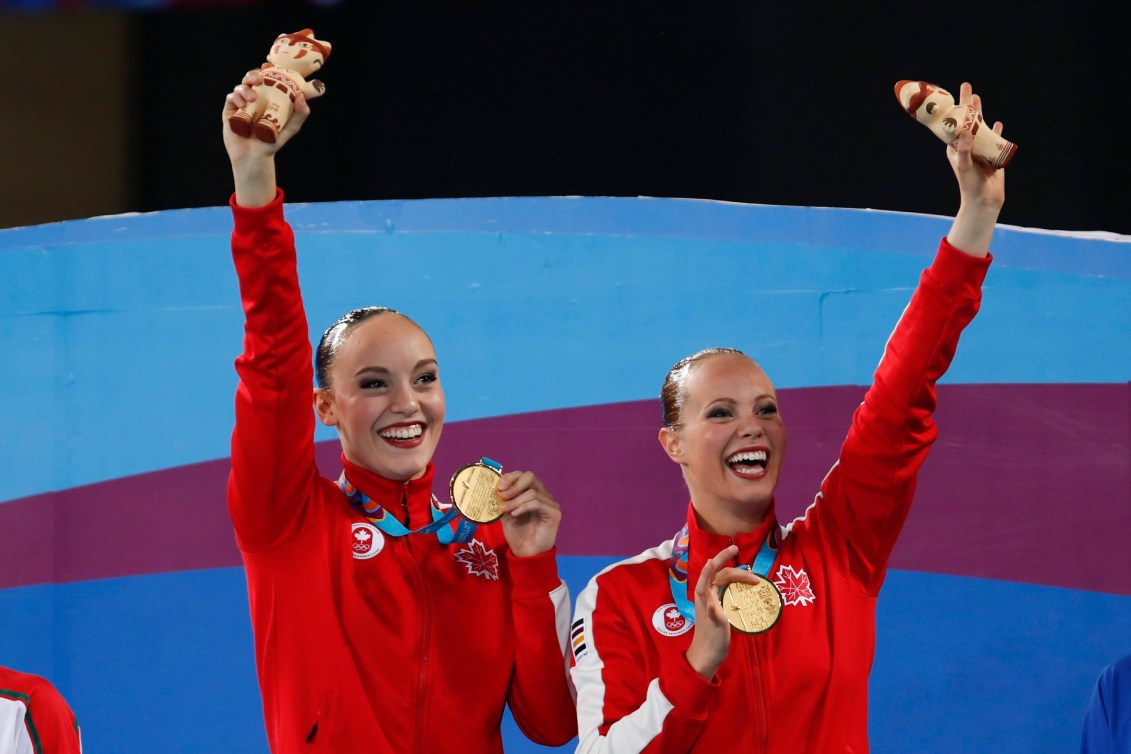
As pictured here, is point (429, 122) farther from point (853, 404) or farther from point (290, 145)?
point (853, 404)

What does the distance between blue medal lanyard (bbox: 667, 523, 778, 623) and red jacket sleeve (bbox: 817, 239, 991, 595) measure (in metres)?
0.13

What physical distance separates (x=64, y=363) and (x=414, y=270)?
103 centimetres

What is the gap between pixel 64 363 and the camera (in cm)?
375

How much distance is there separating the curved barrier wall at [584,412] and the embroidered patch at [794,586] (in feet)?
3.43

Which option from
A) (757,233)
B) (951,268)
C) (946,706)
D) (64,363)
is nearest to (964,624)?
(946,706)

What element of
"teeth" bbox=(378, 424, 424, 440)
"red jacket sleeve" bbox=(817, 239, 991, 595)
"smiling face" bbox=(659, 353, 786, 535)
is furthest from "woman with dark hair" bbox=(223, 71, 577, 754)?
"red jacket sleeve" bbox=(817, 239, 991, 595)

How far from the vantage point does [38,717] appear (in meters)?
2.52

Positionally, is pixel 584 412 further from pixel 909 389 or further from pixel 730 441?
pixel 909 389

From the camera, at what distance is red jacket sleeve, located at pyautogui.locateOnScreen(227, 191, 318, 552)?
239 centimetres

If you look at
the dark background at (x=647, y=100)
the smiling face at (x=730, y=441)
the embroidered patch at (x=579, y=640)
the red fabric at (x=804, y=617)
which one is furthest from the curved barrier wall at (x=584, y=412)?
the embroidered patch at (x=579, y=640)

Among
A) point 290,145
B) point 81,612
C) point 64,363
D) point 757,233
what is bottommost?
point 81,612

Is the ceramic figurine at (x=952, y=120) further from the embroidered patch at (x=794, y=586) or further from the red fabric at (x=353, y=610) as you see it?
the red fabric at (x=353, y=610)

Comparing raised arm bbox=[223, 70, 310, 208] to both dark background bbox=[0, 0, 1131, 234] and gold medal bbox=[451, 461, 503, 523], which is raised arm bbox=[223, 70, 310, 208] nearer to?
gold medal bbox=[451, 461, 503, 523]

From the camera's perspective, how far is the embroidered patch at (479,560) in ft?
8.82
